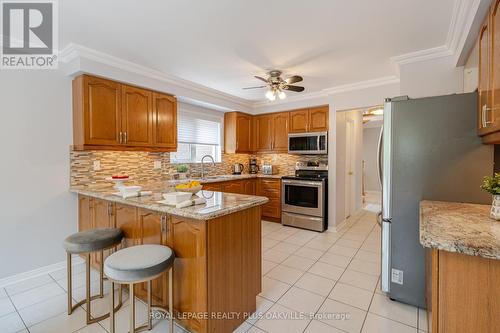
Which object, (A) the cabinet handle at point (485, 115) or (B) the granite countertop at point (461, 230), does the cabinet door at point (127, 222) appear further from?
(A) the cabinet handle at point (485, 115)

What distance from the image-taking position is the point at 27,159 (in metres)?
2.52

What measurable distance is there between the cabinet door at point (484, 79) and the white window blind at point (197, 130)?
12.7 ft

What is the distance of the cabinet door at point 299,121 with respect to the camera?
450cm

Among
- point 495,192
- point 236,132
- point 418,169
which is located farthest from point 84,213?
point 495,192

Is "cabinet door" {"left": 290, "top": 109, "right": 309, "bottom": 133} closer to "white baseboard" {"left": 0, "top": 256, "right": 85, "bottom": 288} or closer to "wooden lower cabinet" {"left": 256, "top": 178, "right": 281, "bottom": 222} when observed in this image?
"wooden lower cabinet" {"left": 256, "top": 178, "right": 281, "bottom": 222}

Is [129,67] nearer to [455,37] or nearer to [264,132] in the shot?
[264,132]

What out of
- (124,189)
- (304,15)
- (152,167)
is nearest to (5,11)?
(124,189)

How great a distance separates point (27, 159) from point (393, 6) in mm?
3875

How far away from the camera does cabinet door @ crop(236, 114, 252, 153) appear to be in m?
4.88

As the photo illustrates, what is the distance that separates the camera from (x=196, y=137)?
4.50 m

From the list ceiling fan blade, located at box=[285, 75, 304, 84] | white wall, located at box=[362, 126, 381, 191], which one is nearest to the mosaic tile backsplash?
ceiling fan blade, located at box=[285, 75, 304, 84]

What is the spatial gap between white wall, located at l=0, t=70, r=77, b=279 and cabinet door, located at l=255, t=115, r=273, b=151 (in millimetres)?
3372

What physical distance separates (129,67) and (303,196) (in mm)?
3401

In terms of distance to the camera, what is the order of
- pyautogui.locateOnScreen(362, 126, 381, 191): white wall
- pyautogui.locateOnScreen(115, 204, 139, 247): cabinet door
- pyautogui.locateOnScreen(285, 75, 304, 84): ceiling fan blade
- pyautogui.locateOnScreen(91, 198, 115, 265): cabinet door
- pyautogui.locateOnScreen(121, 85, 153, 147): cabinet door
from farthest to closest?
pyautogui.locateOnScreen(362, 126, 381, 191): white wall, pyautogui.locateOnScreen(121, 85, 153, 147): cabinet door, pyautogui.locateOnScreen(285, 75, 304, 84): ceiling fan blade, pyautogui.locateOnScreen(91, 198, 115, 265): cabinet door, pyautogui.locateOnScreen(115, 204, 139, 247): cabinet door
